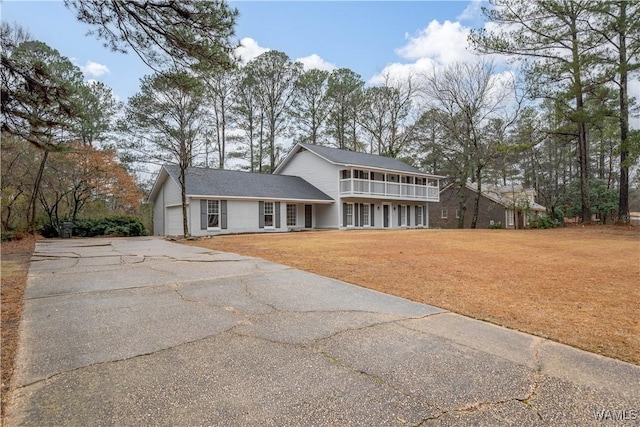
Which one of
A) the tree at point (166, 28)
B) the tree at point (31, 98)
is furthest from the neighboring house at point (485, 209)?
the tree at point (31, 98)

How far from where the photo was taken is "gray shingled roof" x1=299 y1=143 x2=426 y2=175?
23375 millimetres

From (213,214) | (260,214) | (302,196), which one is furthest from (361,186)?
(213,214)

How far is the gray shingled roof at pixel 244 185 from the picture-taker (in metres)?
18.6

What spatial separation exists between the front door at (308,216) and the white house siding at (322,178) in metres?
0.48

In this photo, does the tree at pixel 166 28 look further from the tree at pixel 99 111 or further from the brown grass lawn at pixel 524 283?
the tree at pixel 99 111

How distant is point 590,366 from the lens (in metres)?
2.66

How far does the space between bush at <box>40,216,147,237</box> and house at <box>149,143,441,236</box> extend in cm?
153

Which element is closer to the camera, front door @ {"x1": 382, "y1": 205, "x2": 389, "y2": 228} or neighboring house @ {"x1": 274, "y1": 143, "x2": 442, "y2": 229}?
neighboring house @ {"x1": 274, "y1": 143, "x2": 442, "y2": 229}

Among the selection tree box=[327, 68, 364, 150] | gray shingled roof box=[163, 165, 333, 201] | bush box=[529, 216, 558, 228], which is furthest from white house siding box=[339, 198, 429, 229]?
tree box=[327, 68, 364, 150]

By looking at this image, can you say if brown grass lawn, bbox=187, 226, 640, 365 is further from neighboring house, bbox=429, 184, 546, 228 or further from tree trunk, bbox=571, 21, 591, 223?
neighboring house, bbox=429, 184, 546, 228

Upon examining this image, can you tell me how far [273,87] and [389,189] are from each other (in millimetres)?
13268

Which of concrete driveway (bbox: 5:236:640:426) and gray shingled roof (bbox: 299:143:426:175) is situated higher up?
gray shingled roof (bbox: 299:143:426:175)

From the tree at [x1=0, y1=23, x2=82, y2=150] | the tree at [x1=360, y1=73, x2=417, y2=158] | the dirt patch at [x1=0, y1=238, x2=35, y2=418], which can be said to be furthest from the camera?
the tree at [x1=360, y1=73, x2=417, y2=158]

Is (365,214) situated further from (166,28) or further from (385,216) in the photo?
(166,28)
